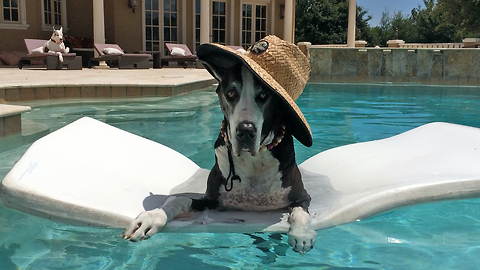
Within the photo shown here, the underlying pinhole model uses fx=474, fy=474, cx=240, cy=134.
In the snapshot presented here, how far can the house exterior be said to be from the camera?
16.2 meters

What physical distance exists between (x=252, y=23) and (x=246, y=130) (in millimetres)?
19587

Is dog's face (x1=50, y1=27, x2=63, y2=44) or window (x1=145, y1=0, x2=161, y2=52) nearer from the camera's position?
dog's face (x1=50, y1=27, x2=63, y2=44)

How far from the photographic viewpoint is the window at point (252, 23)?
20.8 meters

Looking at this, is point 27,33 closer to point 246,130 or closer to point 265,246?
point 265,246

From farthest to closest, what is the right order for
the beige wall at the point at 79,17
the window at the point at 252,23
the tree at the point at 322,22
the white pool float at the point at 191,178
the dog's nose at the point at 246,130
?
the tree at the point at 322,22 → the window at the point at 252,23 → the beige wall at the point at 79,17 → the white pool float at the point at 191,178 → the dog's nose at the point at 246,130

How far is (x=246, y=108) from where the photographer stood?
2037 mm

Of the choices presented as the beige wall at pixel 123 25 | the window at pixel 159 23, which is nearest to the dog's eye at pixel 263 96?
the beige wall at pixel 123 25

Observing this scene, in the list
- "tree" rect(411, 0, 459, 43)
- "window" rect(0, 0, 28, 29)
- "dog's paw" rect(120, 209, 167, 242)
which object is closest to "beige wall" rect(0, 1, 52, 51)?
"window" rect(0, 0, 28, 29)

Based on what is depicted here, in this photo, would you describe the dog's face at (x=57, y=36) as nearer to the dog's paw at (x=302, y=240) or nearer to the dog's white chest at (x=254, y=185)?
the dog's white chest at (x=254, y=185)

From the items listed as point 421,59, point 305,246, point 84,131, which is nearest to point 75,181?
point 84,131

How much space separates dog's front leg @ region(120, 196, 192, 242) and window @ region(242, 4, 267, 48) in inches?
750

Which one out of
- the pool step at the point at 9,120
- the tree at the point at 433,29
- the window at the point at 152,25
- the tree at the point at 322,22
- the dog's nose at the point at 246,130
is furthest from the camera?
the tree at the point at 433,29

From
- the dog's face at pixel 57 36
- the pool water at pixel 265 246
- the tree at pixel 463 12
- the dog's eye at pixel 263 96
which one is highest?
the tree at pixel 463 12

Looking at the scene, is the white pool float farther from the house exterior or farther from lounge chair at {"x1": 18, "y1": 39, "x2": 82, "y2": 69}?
the house exterior
